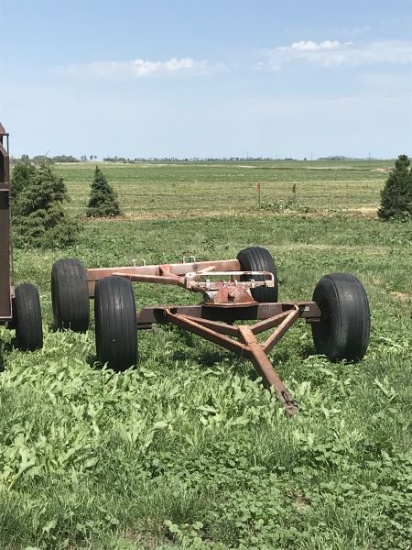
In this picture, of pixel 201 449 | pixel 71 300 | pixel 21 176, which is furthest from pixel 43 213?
pixel 201 449

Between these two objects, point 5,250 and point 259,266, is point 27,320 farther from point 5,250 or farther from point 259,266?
point 259,266

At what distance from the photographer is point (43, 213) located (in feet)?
55.0

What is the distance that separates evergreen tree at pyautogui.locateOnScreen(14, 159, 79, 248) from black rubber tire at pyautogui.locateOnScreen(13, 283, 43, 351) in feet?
33.0

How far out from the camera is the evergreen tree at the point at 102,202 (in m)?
26.9

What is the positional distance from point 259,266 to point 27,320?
10.3ft

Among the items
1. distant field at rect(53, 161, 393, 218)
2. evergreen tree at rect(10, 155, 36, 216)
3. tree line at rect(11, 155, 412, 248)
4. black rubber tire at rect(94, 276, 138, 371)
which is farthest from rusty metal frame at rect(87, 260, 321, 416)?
distant field at rect(53, 161, 393, 218)

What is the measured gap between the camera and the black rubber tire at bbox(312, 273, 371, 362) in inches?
235

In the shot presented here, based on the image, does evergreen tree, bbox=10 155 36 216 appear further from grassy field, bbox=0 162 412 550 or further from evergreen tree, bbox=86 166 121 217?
grassy field, bbox=0 162 412 550

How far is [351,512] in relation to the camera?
10.9 ft

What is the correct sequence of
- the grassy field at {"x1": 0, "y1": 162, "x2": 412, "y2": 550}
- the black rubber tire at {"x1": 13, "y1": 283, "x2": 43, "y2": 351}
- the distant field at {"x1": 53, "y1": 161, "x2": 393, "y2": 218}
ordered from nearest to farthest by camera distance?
the grassy field at {"x1": 0, "y1": 162, "x2": 412, "y2": 550} → the black rubber tire at {"x1": 13, "y1": 283, "x2": 43, "y2": 351} → the distant field at {"x1": 53, "y1": 161, "x2": 393, "y2": 218}

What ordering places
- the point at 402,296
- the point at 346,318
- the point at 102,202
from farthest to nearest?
the point at 102,202 → the point at 402,296 → the point at 346,318

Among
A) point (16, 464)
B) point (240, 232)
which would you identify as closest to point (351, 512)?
point (16, 464)

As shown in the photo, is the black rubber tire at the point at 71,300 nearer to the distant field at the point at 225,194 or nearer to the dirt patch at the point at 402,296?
the dirt patch at the point at 402,296

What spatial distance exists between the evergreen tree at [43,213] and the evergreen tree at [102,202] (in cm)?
962
